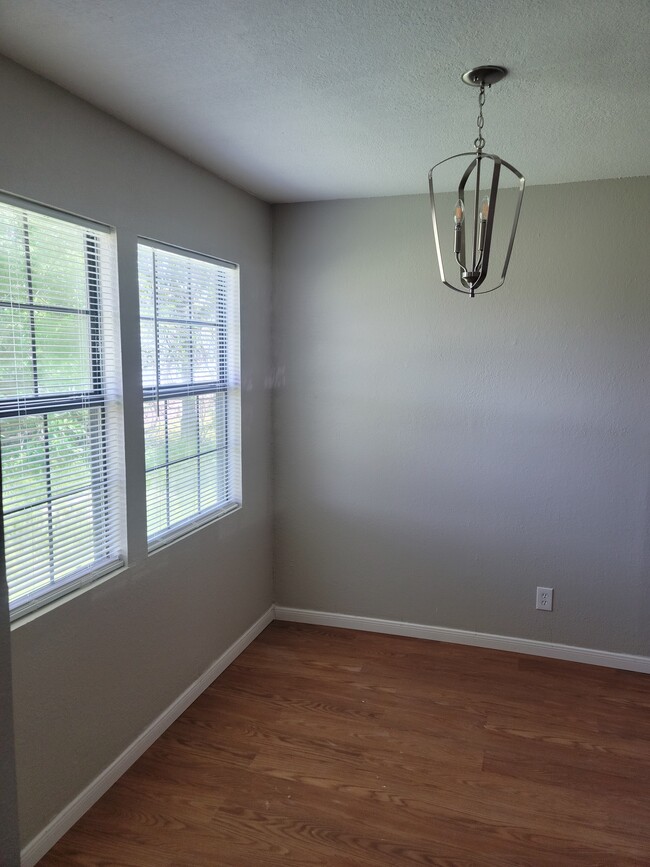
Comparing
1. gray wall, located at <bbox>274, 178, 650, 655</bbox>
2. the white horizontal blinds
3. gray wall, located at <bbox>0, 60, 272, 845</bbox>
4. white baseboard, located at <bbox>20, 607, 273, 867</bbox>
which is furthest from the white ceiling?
white baseboard, located at <bbox>20, 607, 273, 867</bbox>

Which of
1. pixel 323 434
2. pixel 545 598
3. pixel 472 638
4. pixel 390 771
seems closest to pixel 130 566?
pixel 390 771

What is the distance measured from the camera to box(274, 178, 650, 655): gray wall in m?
3.00

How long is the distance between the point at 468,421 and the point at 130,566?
1.83 meters

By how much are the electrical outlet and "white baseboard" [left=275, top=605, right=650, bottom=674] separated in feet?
0.62

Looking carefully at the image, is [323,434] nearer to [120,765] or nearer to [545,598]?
[545,598]

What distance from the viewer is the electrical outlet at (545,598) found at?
3.19m

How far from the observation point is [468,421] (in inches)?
127

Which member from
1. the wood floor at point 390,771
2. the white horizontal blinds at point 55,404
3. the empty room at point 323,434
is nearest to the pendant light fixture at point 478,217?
the empty room at point 323,434

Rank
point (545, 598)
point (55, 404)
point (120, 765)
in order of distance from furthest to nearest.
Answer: point (545, 598)
point (120, 765)
point (55, 404)

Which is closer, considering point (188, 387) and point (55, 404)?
point (55, 404)

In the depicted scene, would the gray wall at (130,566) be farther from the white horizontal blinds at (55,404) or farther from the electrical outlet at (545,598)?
the electrical outlet at (545,598)

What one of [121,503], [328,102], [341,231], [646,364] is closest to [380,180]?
[341,231]

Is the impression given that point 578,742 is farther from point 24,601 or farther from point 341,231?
point 341,231

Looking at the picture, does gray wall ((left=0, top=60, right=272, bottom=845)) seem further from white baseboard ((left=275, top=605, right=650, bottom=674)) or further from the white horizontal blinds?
white baseboard ((left=275, top=605, right=650, bottom=674))
